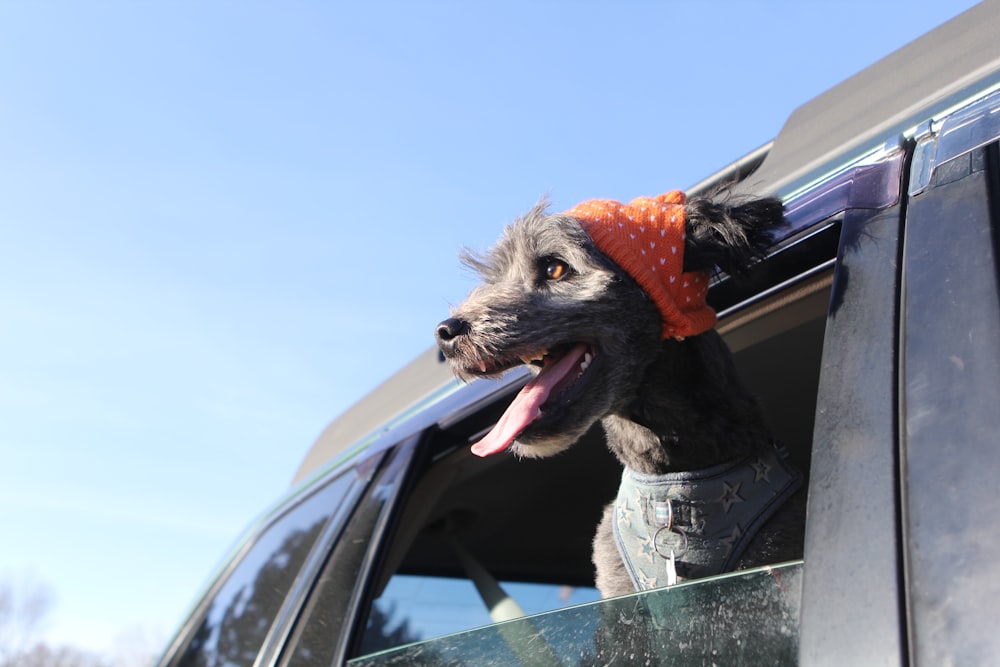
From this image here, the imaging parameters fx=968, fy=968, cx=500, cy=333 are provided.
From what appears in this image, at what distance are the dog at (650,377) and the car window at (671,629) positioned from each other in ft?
3.08

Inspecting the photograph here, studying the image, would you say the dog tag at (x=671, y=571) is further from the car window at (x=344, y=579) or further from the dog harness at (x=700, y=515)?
the car window at (x=344, y=579)

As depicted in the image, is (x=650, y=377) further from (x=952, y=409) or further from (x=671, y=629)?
(x=952, y=409)

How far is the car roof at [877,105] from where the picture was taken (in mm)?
2305

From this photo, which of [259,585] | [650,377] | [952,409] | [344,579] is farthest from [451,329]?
[952,409]

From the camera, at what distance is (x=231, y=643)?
394cm

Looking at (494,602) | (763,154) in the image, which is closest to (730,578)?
(763,154)

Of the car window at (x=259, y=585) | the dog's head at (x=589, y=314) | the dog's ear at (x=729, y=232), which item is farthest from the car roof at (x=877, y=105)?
the car window at (x=259, y=585)

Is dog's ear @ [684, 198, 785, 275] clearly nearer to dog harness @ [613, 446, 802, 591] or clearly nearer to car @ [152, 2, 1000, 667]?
car @ [152, 2, 1000, 667]

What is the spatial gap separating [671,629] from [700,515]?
1218mm

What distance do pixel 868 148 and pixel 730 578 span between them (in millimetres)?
1295

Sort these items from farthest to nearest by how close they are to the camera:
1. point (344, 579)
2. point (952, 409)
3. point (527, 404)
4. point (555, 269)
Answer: point (555, 269)
point (344, 579)
point (527, 404)
point (952, 409)

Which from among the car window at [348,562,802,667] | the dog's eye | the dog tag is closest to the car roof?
the dog's eye

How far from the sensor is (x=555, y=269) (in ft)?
10.9

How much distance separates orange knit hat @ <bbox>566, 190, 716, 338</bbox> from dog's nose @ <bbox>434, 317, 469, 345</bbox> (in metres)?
0.52
